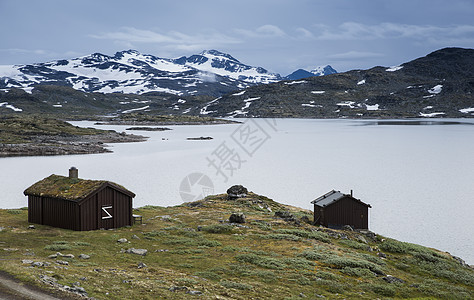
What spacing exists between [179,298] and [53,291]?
182 inches

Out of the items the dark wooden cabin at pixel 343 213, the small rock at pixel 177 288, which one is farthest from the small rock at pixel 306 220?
the small rock at pixel 177 288

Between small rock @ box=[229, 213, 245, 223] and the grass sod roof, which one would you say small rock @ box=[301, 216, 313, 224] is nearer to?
small rock @ box=[229, 213, 245, 223]

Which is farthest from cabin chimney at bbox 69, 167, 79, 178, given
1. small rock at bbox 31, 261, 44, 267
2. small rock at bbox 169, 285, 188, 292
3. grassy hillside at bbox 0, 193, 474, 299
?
small rock at bbox 169, 285, 188, 292

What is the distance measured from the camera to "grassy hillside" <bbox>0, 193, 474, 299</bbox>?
16.9 meters

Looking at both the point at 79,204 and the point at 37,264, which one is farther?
the point at 79,204

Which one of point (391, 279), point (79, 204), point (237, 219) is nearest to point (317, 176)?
point (237, 219)

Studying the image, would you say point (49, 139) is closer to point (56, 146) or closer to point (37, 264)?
point (56, 146)

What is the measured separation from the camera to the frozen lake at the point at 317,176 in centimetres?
3916

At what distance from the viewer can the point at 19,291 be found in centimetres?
1417

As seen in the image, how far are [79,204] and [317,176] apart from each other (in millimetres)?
45242

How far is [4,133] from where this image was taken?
111m

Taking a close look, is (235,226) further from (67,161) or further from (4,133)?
(4,133)

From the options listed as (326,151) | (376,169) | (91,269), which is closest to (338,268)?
(91,269)

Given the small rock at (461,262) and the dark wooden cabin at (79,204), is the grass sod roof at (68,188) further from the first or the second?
the small rock at (461,262)
